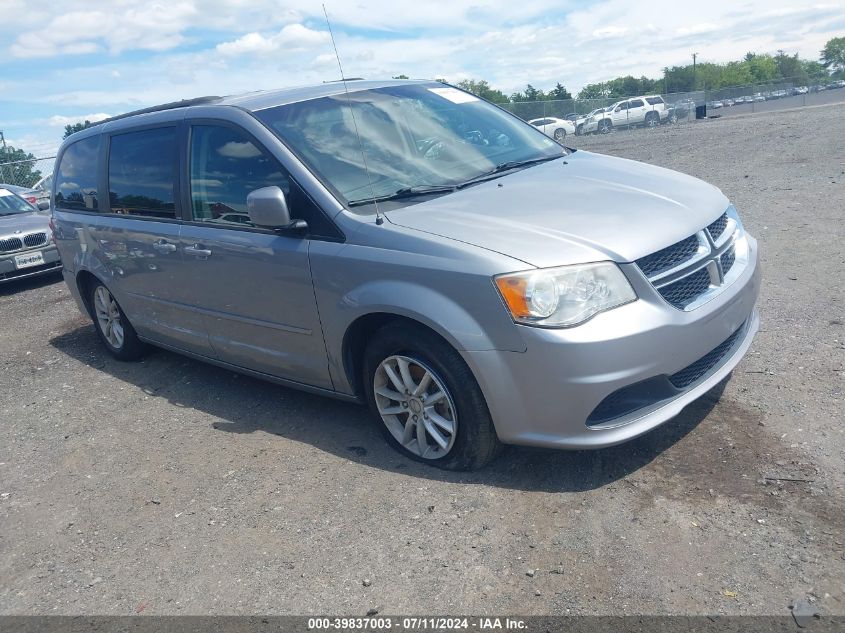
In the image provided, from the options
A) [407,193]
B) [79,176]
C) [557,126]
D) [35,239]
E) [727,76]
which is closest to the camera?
[407,193]

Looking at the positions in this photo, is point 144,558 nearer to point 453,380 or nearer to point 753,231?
point 453,380

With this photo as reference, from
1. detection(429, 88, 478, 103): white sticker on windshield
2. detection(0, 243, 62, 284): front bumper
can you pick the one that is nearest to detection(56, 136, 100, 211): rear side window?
detection(429, 88, 478, 103): white sticker on windshield

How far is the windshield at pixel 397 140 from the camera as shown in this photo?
4.28 meters

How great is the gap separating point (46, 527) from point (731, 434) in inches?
142

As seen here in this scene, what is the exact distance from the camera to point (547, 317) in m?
3.32

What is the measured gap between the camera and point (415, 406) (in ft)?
12.8

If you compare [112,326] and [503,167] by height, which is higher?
[503,167]

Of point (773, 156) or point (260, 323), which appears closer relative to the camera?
point (260, 323)

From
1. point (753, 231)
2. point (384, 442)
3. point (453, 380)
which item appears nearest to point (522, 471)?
point (453, 380)

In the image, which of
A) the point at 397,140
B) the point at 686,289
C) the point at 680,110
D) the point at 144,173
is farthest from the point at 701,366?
the point at 680,110

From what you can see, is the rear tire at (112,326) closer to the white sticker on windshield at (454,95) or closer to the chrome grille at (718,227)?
the white sticker on windshield at (454,95)

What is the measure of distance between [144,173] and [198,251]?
104cm

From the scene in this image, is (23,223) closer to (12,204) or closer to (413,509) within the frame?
(12,204)

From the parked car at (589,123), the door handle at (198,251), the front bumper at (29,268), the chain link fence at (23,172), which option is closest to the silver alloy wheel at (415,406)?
the door handle at (198,251)
